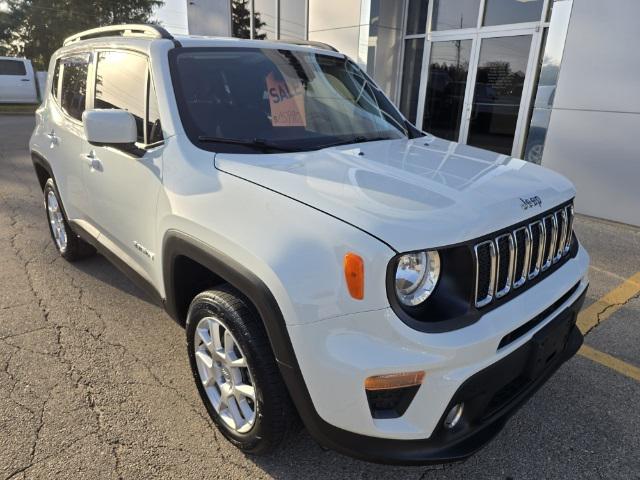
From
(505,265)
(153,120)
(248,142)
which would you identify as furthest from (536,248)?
(153,120)

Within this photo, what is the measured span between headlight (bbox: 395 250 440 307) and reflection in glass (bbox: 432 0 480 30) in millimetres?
8035

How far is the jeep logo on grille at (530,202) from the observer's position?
2002 mm

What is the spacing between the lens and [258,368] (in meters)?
1.93

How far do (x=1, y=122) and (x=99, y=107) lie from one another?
16.7 metres

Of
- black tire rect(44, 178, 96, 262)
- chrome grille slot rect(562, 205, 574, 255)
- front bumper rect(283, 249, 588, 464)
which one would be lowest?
black tire rect(44, 178, 96, 262)

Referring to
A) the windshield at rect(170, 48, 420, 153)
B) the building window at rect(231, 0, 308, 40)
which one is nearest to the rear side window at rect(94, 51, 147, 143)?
the windshield at rect(170, 48, 420, 153)

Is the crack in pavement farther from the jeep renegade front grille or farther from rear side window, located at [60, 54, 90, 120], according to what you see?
rear side window, located at [60, 54, 90, 120]

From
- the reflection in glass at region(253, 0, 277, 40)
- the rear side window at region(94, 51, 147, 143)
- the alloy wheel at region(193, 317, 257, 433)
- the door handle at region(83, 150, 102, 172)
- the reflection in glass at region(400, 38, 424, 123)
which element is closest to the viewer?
the alloy wheel at region(193, 317, 257, 433)

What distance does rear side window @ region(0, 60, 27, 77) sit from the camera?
19612 millimetres

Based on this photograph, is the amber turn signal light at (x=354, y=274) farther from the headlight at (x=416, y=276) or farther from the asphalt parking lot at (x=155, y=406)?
the asphalt parking lot at (x=155, y=406)

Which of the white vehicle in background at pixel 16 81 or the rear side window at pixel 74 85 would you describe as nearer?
the rear side window at pixel 74 85

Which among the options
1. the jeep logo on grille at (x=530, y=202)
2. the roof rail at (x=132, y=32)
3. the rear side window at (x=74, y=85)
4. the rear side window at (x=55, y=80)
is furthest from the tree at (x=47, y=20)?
the jeep logo on grille at (x=530, y=202)

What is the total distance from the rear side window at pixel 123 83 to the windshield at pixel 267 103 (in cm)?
28

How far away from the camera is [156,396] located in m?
2.67
